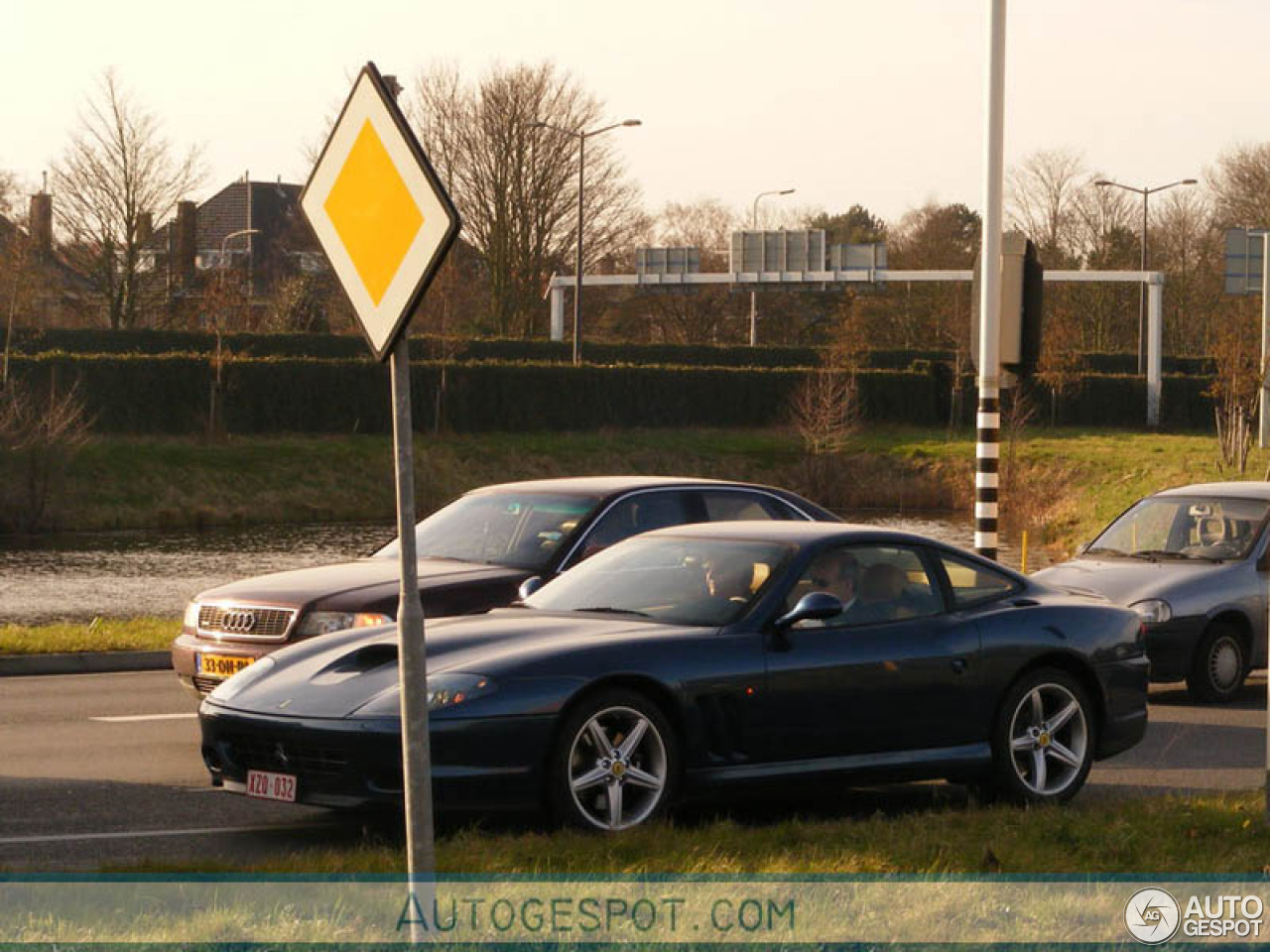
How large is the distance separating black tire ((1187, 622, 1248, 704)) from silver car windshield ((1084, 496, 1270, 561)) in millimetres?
794

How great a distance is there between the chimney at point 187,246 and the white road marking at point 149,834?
→ 50.3m

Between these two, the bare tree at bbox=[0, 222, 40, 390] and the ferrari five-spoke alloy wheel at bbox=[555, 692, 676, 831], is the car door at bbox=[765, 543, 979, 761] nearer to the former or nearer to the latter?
the ferrari five-spoke alloy wheel at bbox=[555, 692, 676, 831]

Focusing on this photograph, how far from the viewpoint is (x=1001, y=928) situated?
6336 mm

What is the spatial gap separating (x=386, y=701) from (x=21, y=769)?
304 centimetres

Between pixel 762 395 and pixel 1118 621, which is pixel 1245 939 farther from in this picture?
pixel 762 395

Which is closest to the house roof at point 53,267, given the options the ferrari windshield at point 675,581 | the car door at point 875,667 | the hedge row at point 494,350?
the hedge row at point 494,350

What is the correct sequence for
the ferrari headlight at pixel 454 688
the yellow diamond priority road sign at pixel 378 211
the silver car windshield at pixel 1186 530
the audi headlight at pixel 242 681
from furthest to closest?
the silver car windshield at pixel 1186 530 → the audi headlight at pixel 242 681 → the ferrari headlight at pixel 454 688 → the yellow diamond priority road sign at pixel 378 211

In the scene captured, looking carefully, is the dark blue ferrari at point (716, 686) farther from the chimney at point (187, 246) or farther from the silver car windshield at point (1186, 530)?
the chimney at point (187, 246)

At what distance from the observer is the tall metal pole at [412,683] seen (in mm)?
5578

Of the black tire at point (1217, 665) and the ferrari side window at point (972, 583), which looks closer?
the ferrari side window at point (972, 583)

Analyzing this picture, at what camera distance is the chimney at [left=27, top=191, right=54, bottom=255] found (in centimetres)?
5528

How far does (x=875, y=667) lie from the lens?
366 inches

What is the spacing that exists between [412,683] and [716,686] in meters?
3.29

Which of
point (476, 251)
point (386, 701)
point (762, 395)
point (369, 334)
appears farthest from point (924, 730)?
point (476, 251)
